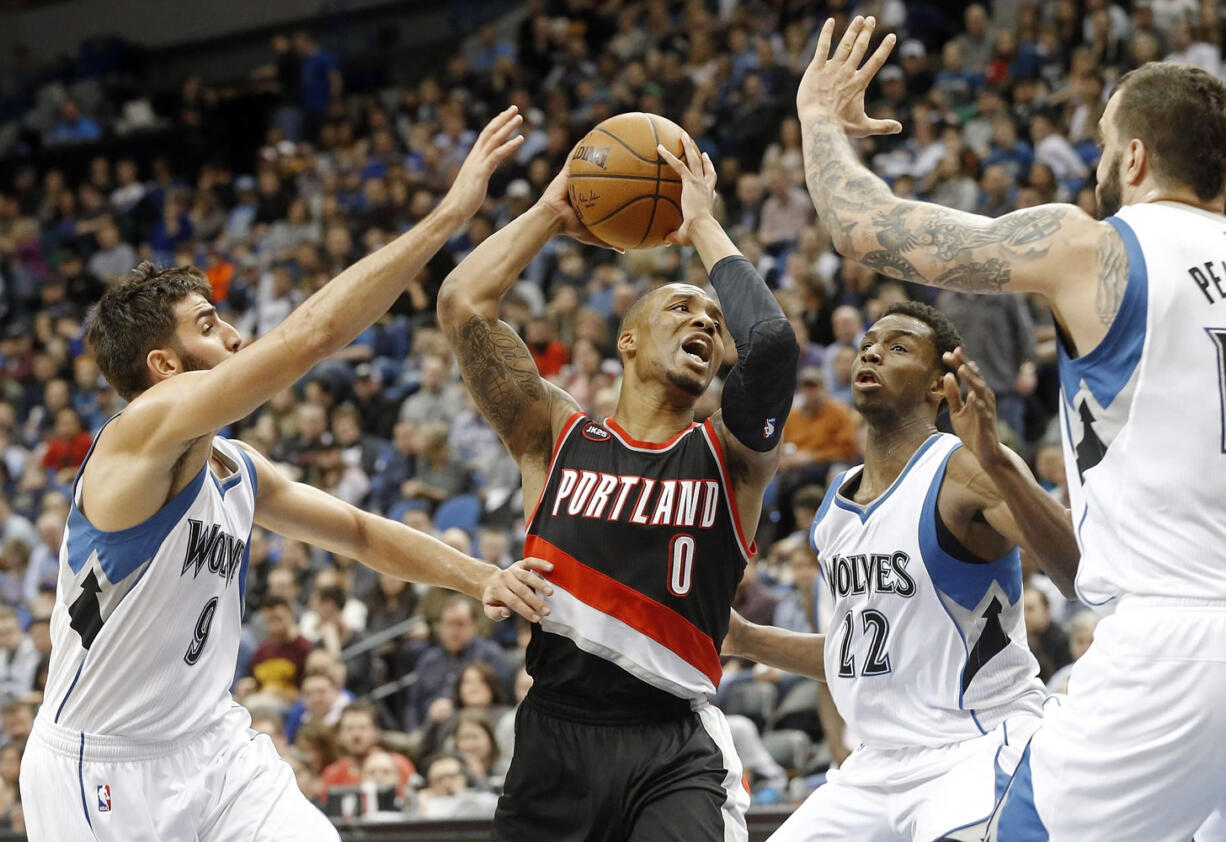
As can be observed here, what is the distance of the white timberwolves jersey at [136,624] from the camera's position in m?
4.11

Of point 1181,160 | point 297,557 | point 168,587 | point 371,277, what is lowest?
point 297,557

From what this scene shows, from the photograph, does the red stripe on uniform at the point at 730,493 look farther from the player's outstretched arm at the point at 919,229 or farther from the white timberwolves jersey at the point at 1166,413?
the white timberwolves jersey at the point at 1166,413

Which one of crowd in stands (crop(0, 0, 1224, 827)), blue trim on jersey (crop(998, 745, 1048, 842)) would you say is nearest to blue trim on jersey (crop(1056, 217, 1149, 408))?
blue trim on jersey (crop(998, 745, 1048, 842))

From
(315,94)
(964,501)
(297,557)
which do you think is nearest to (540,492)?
(964,501)

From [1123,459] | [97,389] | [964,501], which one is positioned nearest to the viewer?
[1123,459]

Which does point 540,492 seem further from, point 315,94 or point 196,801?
point 315,94

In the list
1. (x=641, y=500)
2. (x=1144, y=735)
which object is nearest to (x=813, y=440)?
(x=641, y=500)

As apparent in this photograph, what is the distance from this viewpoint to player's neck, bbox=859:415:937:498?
4898mm

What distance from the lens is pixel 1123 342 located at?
321cm

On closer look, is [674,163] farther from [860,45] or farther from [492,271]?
[860,45]

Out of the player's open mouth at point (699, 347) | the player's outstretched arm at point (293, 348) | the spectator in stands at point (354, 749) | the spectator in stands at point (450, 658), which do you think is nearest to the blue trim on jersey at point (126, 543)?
the player's outstretched arm at point (293, 348)

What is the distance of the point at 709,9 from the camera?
17.3 metres

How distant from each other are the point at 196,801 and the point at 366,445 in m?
9.05

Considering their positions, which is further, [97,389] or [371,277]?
[97,389]
